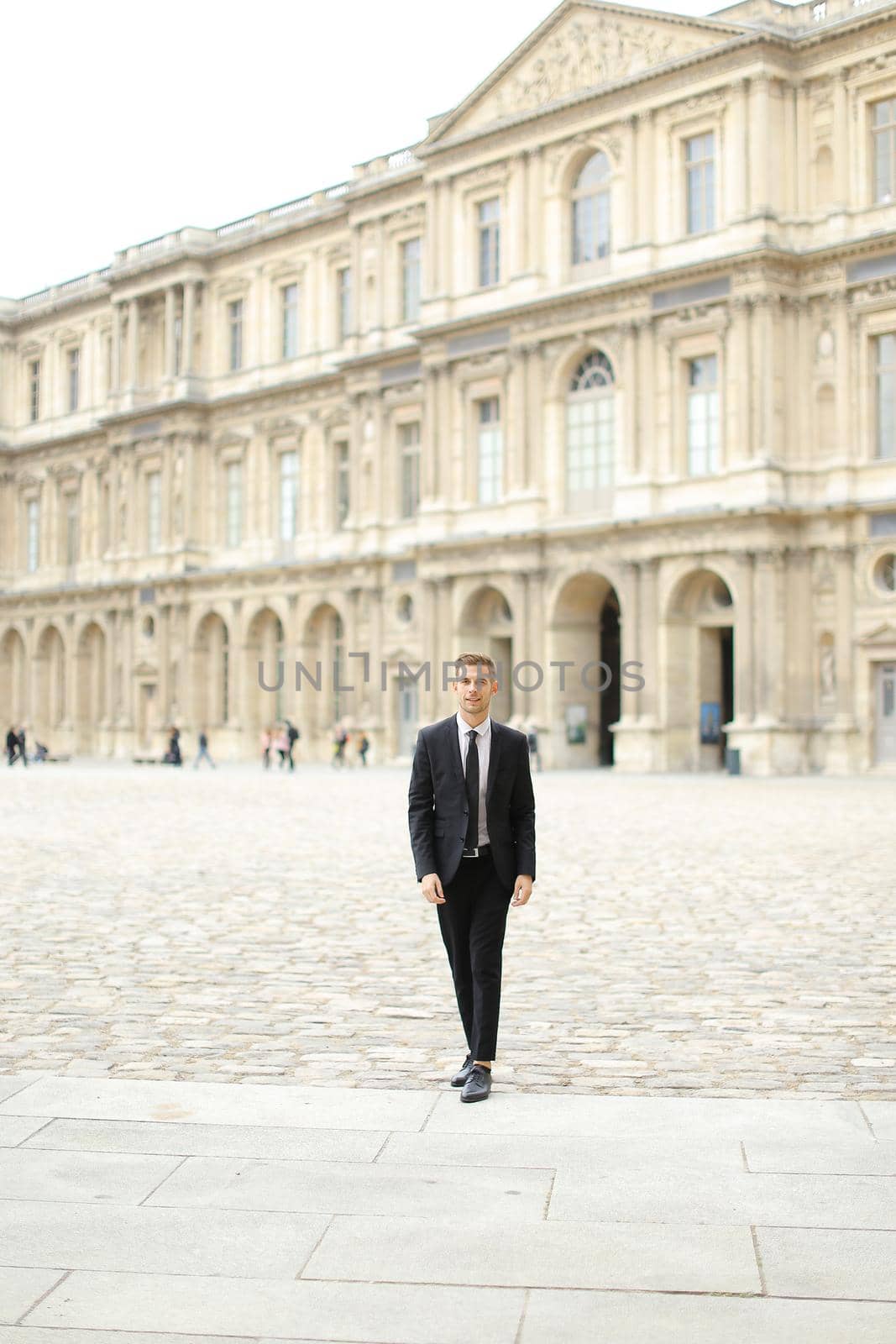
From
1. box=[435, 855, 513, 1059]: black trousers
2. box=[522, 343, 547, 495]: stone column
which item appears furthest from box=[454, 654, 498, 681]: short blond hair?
box=[522, 343, 547, 495]: stone column

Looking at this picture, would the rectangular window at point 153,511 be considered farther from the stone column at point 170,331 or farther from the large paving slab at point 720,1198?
the large paving slab at point 720,1198

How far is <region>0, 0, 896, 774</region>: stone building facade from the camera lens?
125ft

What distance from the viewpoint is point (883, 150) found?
37938 mm

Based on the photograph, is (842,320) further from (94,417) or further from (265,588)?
(94,417)

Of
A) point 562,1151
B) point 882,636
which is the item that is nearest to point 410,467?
point 882,636

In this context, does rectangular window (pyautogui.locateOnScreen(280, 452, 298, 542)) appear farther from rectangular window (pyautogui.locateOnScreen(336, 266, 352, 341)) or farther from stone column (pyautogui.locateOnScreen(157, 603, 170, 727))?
stone column (pyautogui.locateOnScreen(157, 603, 170, 727))

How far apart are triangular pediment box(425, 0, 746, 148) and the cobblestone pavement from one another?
25.4 metres

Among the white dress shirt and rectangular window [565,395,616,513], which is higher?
rectangular window [565,395,616,513]

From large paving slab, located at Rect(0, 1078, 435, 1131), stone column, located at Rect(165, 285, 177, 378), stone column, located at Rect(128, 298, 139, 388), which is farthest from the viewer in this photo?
stone column, located at Rect(128, 298, 139, 388)

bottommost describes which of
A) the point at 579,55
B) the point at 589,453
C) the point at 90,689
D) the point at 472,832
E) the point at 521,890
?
the point at 521,890

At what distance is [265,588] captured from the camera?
53.9 metres

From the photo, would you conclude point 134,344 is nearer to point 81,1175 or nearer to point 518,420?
point 518,420

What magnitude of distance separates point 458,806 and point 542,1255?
2.62m

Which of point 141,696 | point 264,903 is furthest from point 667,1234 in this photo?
point 141,696
